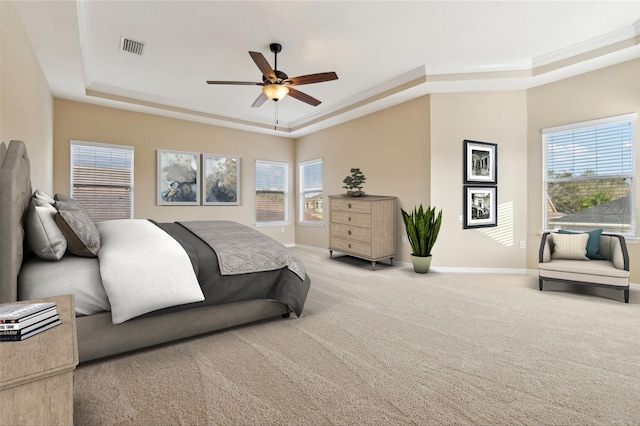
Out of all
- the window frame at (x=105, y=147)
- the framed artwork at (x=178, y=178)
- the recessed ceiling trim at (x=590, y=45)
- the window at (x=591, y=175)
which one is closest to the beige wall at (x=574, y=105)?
the window at (x=591, y=175)

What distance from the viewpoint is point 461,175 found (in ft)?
14.4

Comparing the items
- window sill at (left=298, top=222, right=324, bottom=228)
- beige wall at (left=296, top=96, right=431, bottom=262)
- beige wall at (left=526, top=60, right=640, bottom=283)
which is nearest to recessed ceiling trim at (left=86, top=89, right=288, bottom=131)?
beige wall at (left=296, top=96, right=431, bottom=262)

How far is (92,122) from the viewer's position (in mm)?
4816

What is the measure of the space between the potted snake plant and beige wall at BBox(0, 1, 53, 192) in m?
4.24

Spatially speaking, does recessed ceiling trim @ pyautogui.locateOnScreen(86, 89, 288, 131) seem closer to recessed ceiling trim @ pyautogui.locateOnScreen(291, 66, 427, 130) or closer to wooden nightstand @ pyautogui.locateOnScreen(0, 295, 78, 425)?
recessed ceiling trim @ pyautogui.locateOnScreen(291, 66, 427, 130)

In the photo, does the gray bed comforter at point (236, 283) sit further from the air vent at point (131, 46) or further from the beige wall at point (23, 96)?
the air vent at point (131, 46)

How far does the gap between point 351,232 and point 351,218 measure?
23 centimetres

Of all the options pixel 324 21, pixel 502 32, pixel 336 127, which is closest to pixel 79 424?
pixel 324 21

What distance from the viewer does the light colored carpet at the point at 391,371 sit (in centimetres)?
144

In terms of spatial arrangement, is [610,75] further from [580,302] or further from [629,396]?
[629,396]

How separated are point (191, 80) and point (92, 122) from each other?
1.85 m

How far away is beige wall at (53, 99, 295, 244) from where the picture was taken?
4.63 meters

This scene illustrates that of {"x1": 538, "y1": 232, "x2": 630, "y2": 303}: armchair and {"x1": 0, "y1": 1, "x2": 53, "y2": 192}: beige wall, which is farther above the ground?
{"x1": 0, "y1": 1, "x2": 53, "y2": 192}: beige wall

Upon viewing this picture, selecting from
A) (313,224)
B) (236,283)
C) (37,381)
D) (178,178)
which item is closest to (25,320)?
(37,381)
